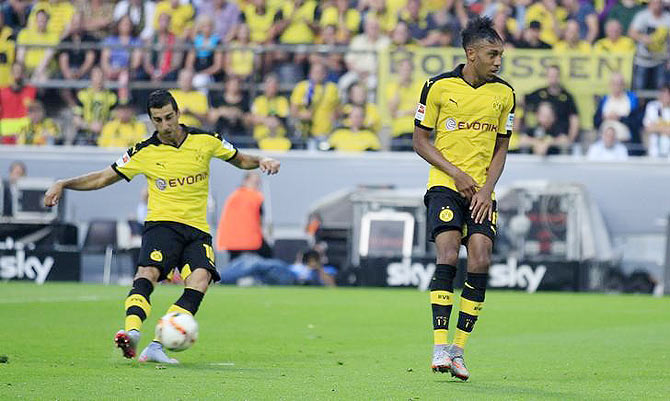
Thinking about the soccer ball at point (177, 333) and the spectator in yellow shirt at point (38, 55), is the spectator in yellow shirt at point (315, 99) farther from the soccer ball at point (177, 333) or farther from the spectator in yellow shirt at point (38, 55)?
the soccer ball at point (177, 333)

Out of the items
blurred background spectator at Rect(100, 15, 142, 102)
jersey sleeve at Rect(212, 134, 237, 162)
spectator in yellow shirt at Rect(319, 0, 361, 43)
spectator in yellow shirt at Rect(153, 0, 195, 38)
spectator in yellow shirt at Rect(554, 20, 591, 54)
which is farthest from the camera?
spectator in yellow shirt at Rect(153, 0, 195, 38)

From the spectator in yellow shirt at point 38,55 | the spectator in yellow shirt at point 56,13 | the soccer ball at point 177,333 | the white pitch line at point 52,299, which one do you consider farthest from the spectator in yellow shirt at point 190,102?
the soccer ball at point 177,333

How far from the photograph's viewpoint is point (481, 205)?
901cm

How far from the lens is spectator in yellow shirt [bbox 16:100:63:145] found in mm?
25641

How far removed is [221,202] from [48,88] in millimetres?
3957

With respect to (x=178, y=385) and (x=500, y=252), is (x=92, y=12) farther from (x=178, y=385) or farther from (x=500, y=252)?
(x=178, y=385)

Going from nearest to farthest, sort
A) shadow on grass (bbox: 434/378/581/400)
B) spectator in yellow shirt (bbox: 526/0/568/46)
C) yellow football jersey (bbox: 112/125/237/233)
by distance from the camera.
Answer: shadow on grass (bbox: 434/378/581/400) → yellow football jersey (bbox: 112/125/237/233) → spectator in yellow shirt (bbox: 526/0/568/46)

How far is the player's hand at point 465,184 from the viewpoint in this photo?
29.6ft

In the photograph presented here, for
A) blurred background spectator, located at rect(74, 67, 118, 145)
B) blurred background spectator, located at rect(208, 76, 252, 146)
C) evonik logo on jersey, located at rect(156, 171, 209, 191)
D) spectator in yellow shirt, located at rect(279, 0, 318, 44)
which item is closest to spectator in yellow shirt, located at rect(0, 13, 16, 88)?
blurred background spectator, located at rect(74, 67, 118, 145)

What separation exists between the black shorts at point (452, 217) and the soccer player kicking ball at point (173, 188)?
158 centimetres

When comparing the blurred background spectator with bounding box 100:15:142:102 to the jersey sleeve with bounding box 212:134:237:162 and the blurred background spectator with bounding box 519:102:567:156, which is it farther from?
the jersey sleeve with bounding box 212:134:237:162

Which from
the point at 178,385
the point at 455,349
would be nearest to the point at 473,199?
the point at 455,349

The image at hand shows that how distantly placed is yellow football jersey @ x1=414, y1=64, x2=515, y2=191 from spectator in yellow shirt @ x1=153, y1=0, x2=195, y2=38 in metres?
18.0

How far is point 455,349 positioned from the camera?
8.89m
